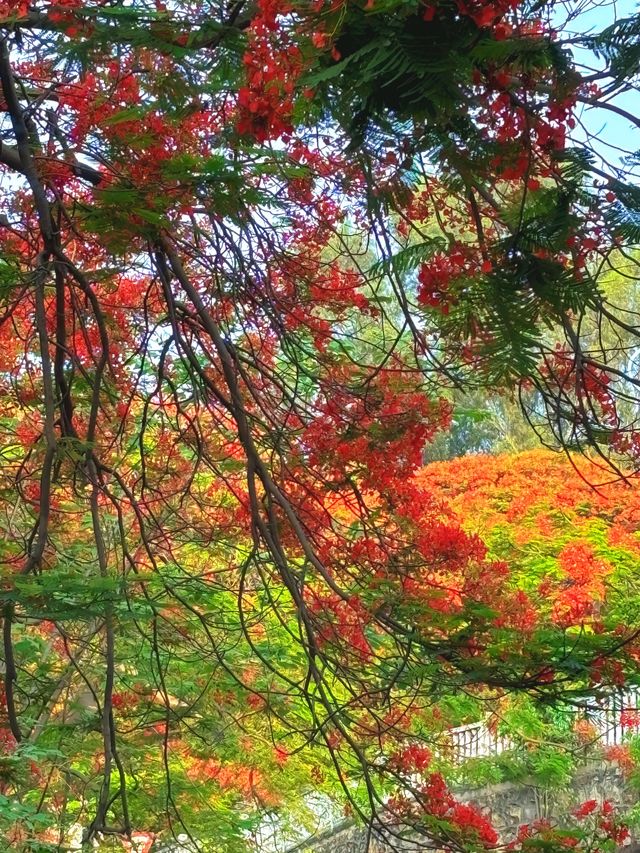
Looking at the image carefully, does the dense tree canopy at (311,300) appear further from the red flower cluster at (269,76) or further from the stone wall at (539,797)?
the stone wall at (539,797)

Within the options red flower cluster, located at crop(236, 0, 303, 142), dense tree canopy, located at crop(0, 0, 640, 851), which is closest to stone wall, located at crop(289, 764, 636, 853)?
dense tree canopy, located at crop(0, 0, 640, 851)

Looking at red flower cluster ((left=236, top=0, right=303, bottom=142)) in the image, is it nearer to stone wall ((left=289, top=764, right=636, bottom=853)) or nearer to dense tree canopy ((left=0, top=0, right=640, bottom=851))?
dense tree canopy ((left=0, top=0, right=640, bottom=851))

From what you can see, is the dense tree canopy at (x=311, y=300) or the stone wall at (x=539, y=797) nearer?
the dense tree canopy at (x=311, y=300)

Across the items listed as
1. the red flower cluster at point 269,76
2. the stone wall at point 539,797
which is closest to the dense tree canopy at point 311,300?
the red flower cluster at point 269,76

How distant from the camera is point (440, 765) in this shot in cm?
546

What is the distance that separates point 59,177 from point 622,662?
174 cm

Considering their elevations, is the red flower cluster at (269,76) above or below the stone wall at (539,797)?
above

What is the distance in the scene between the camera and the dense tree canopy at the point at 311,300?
1.29 metres

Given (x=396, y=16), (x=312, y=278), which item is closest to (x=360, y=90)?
(x=396, y=16)

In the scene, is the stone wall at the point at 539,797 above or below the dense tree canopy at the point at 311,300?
below

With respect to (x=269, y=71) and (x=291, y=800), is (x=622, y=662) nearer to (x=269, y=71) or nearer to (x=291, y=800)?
(x=269, y=71)

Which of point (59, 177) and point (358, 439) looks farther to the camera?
point (358, 439)

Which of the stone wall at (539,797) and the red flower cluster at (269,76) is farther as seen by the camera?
the stone wall at (539,797)

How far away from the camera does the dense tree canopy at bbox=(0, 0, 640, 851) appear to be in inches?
50.9
